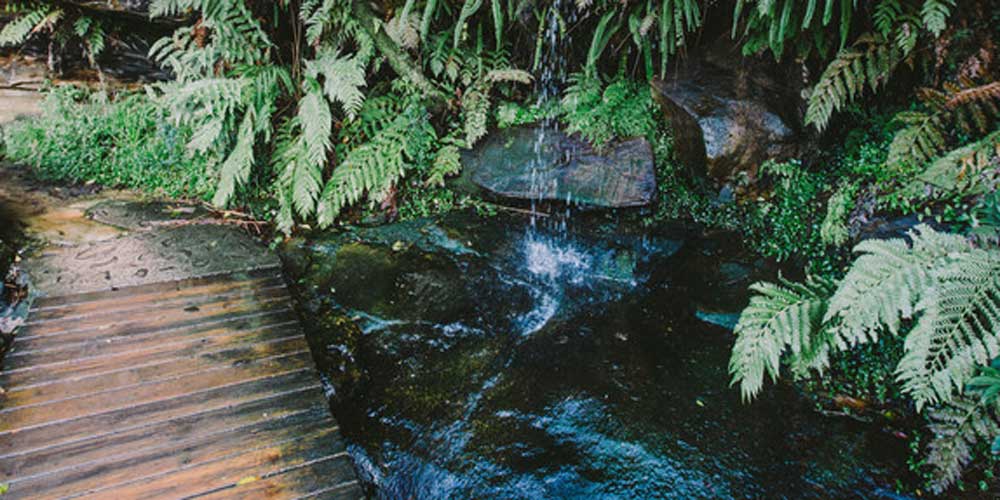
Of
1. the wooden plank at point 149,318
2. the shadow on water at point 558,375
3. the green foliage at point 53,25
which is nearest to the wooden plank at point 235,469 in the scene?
the shadow on water at point 558,375

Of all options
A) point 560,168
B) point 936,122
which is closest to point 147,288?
point 560,168

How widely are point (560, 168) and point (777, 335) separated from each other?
285 centimetres

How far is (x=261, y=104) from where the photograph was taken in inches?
203

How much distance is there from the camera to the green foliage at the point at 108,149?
18.6 ft

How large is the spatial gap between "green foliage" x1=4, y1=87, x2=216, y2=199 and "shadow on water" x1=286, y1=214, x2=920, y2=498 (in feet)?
7.06

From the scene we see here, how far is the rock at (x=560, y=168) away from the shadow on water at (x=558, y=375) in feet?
1.21

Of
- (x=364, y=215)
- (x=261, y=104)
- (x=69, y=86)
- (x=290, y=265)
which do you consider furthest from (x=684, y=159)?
(x=69, y=86)

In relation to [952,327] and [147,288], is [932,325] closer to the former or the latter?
[952,327]

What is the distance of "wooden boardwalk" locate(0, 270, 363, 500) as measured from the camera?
7.80 feet

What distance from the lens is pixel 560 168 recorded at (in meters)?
5.16

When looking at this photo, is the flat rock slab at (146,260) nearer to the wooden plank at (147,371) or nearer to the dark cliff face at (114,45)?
the wooden plank at (147,371)

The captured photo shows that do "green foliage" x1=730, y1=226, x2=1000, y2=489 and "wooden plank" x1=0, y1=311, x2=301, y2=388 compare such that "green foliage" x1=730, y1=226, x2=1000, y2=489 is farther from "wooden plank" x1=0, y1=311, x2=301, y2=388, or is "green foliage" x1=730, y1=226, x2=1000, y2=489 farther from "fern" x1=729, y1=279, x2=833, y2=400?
"wooden plank" x1=0, y1=311, x2=301, y2=388

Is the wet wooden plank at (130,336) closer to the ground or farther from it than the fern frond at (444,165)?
closer to the ground

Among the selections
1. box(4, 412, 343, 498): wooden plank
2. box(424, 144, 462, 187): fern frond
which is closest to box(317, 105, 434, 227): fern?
box(424, 144, 462, 187): fern frond
